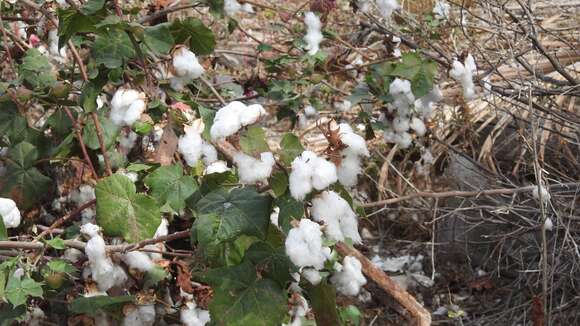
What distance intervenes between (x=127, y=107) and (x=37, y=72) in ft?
1.50

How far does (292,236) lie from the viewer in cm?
131

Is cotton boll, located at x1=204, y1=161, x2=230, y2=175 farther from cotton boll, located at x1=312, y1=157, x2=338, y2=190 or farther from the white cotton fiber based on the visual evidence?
cotton boll, located at x1=312, y1=157, x2=338, y2=190

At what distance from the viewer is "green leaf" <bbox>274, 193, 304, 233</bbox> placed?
1.32m

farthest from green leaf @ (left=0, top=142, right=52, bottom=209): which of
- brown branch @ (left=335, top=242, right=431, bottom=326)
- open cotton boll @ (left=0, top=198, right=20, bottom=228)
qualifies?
brown branch @ (left=335, top=242, right=431, bottom=326)

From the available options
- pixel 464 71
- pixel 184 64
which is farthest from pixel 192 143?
pixel 464 71

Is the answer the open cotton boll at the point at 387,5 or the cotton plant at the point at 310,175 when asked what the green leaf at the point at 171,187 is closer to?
the cotton plant at the point at 310,175

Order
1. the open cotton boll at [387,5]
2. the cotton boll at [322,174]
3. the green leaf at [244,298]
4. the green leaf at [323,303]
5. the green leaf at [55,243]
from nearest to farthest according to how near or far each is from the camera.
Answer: the cotton boll at [322,174] → the green leaf at [244,298] → the green leaf at [323,303] → the green leaf at [55,243] → the open cotton boll at [387,5]

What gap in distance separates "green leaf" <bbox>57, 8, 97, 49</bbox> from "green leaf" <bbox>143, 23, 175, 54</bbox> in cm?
12

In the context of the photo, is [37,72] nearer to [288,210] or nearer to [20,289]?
[20,289]

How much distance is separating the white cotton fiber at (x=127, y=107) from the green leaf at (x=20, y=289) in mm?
413

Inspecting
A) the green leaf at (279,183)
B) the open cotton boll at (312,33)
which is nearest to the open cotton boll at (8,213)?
the green leaf at (279,183)

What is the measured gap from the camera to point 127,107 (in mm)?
1843

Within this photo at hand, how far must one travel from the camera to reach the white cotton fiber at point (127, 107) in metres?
1.81

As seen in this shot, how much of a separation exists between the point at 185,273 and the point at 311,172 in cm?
68
